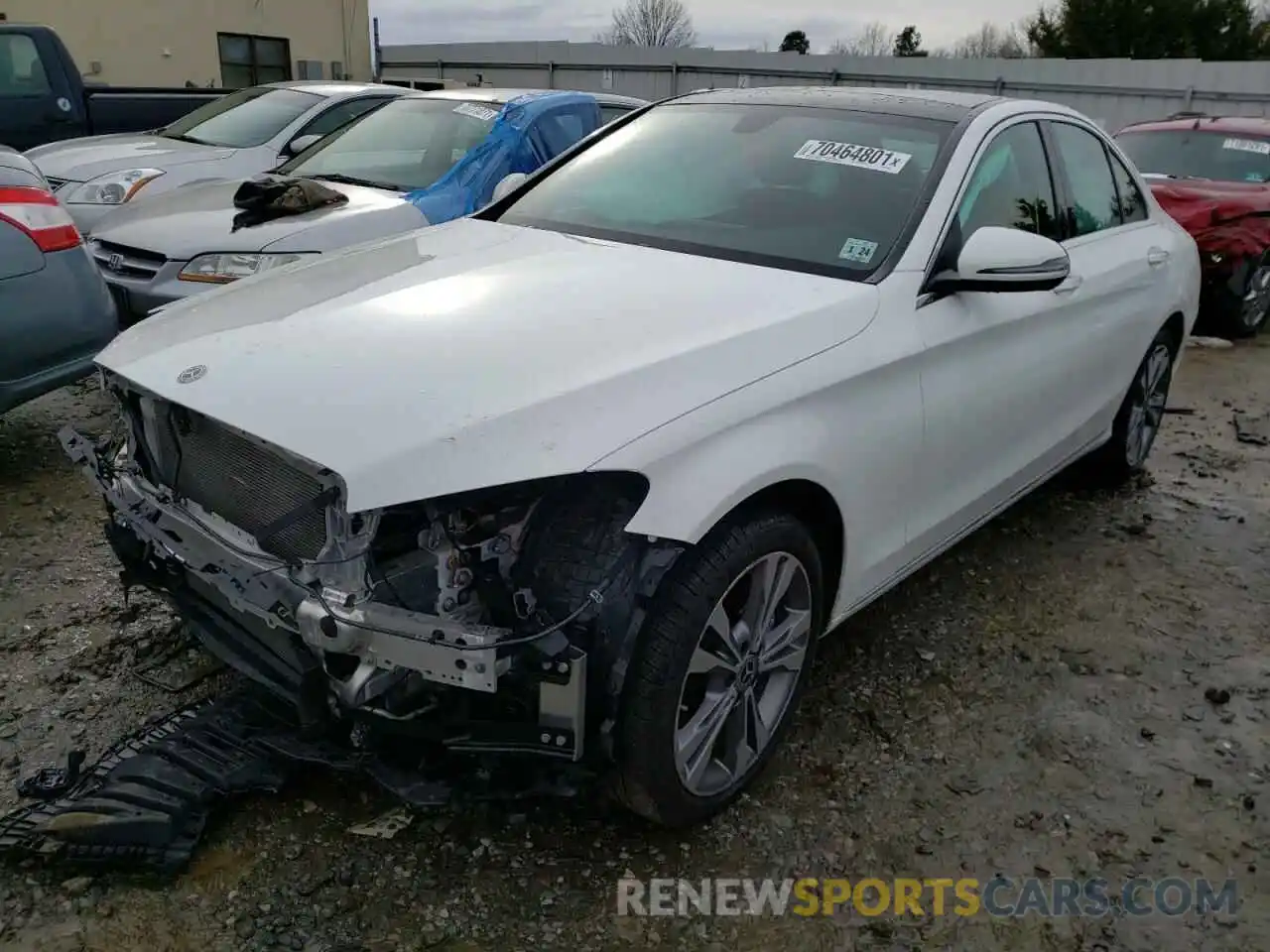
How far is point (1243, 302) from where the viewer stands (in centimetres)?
816

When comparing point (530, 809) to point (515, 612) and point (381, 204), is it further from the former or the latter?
point (381, 204)

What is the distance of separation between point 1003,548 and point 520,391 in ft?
9.30

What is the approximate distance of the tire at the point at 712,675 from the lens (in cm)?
222

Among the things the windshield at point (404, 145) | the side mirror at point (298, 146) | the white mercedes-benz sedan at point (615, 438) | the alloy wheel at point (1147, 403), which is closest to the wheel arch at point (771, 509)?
the white mercedes-benz sedan at point (615, 438)

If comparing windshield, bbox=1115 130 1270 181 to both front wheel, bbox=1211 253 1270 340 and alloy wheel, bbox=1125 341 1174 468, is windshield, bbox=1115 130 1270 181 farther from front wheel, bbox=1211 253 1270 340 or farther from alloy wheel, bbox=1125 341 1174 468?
alloy wheel, bbox=1125 341 1174 468

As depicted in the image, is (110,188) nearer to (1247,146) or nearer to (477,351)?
(477,351)

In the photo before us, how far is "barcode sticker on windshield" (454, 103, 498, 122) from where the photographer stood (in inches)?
248

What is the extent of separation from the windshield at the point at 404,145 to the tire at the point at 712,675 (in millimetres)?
4102

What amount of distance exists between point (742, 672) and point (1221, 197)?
7.28 metres

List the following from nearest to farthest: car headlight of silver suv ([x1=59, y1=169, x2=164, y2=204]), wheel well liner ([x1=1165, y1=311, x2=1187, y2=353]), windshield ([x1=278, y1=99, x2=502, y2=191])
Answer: wheel well liner ([x1=1165, y1=311, x2=1187, y2=353]), windshield ([x1=278, y1=99, x2=502, y2=191]), car headlight of silver suv ([x1=59, y1=169, x2=164, y2=204])

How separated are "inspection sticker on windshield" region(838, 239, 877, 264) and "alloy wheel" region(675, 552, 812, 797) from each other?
0.92m

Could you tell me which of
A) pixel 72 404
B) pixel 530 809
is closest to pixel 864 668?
pixel 530 809

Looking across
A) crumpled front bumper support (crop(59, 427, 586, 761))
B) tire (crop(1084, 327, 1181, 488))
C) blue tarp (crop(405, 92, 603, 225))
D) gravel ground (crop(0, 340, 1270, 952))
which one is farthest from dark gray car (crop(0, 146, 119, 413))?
tire (crop(1084, 327, 1181, 488))

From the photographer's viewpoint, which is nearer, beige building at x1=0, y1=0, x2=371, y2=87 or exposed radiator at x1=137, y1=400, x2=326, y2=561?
exposed radiator at x1=137, y1=400, x2=326, y2=561
